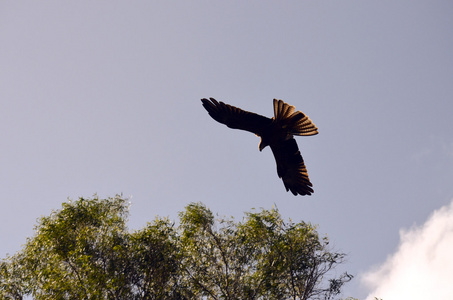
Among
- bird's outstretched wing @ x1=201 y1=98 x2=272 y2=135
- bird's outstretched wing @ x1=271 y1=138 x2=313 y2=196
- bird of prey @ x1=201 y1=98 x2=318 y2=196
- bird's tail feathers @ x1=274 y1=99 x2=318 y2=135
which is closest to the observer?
bird's tail feathers @ x1=274 y1=99 x2=318 y2=135

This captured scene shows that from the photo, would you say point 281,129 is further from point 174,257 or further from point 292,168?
point 174,257

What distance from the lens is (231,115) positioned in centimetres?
1358

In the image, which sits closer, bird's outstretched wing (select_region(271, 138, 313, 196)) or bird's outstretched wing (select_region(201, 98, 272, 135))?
bird's outstretched wing (select_region(201, 98, 272, 135))

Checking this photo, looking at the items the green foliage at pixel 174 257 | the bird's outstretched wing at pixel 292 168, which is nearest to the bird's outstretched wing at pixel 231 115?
the bird's outstretched wing at pixel 292 168

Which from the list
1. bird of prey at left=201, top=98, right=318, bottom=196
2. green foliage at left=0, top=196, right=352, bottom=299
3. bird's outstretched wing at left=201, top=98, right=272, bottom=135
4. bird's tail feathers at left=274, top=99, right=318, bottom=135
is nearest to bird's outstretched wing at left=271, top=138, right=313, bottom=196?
bird of prey at left=201, top=98, right=318, bottom=196

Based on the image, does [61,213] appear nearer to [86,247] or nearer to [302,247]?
[86,247]

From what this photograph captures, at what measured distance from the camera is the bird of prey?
42.9 ft

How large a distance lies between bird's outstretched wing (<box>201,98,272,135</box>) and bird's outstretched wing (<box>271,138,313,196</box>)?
1.59 m

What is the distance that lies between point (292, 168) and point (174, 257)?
26.7ft

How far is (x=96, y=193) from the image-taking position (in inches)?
887

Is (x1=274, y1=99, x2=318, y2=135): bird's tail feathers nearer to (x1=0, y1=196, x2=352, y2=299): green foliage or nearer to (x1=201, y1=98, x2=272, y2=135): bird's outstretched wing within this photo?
(x1=201, y1=98, x2=272, y2=135): bird's outstretched wing

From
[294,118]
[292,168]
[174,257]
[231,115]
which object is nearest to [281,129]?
[294,118]

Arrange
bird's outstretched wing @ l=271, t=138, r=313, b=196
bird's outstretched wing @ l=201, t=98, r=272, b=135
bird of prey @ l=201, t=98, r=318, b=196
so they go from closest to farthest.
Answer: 1. bird of prey @ l=201, t=98, r=318, b=196
2. bird's outstretched wing @ l=201, t=98, r=272, b=135
3. bird's outstretched wing @ l=271, t=138, r=313, b=196

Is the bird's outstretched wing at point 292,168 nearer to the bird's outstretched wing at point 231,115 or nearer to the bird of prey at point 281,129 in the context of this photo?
the bird of prey at point 281,129
